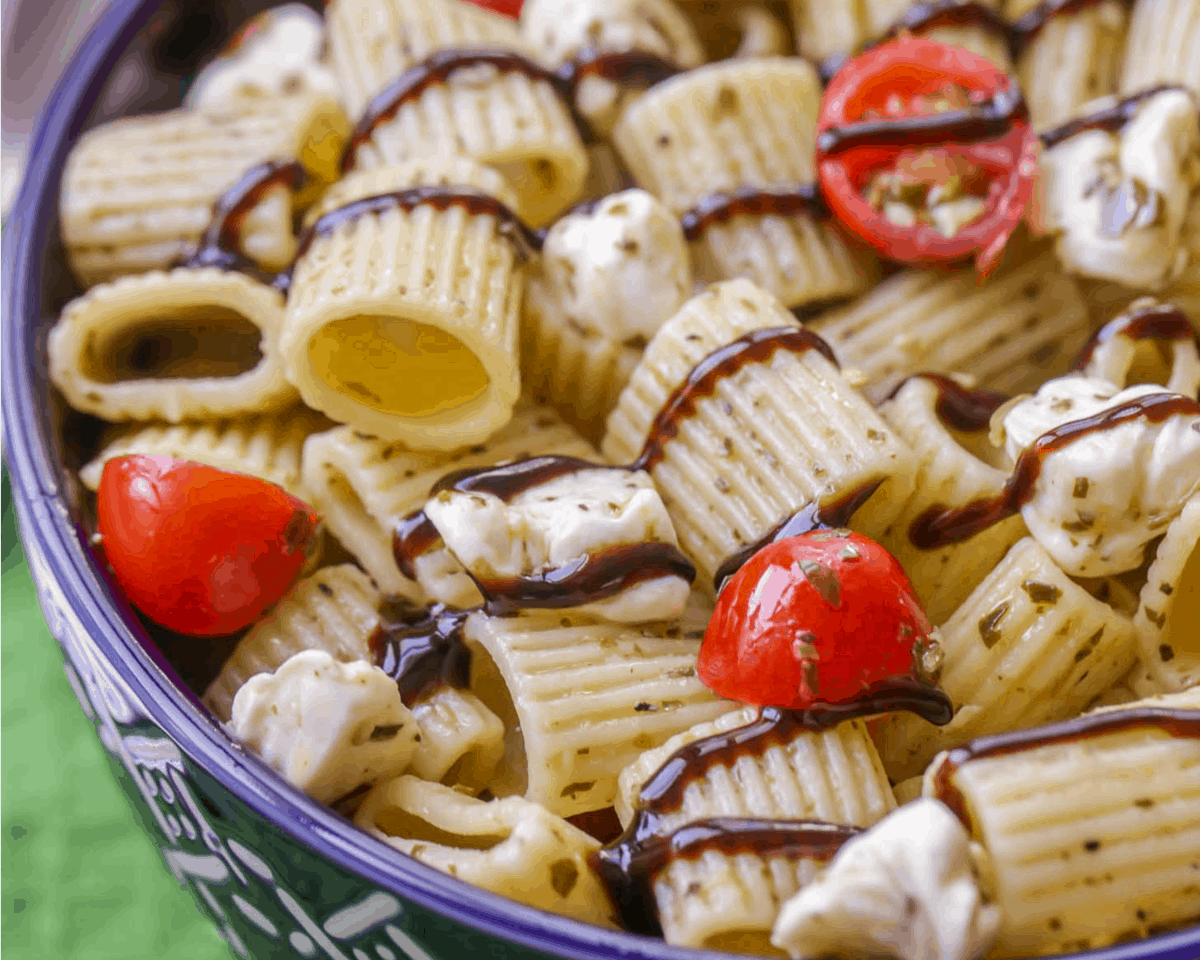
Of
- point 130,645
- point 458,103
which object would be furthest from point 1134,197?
point 130,645

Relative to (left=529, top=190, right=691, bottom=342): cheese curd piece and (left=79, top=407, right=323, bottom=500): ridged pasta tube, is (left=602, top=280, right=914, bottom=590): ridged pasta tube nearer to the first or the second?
(left=529, top=190, right=691, bottom=342): cheese curd piece

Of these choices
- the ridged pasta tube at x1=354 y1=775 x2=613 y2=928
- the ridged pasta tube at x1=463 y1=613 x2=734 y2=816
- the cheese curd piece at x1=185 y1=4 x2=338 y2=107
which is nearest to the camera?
the ridged pasta tube at x1=354 y1=775 x2=613 y2=928

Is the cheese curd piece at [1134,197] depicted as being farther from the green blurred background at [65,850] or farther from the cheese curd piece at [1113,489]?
the green blurred background at [65,850]

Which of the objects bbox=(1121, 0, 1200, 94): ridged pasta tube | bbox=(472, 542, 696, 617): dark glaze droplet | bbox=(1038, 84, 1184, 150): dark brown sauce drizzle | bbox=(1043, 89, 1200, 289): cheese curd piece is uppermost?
bbox=(1121, 0, 1200, 94): ridged pasta tube

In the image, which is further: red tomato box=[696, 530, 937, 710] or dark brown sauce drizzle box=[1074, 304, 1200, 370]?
dark brown sauce drizzle box=[1074, 304, 1200, 370]

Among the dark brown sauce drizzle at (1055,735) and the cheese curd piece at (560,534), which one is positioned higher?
the cheese curd piece at (560,534)

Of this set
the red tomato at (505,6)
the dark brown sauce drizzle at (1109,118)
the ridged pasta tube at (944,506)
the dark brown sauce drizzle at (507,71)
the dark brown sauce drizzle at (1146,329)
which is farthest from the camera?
the red tomato at (505,6)

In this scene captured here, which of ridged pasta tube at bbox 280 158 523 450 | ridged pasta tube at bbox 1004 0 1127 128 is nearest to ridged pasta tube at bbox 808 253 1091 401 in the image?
ridged pasta tube at bbox 1004 0 1127 128

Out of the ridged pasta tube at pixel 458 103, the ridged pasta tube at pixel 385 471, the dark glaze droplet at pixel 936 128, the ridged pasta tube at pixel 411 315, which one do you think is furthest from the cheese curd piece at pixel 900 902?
the ridged pasta tube at pixel 458 103
